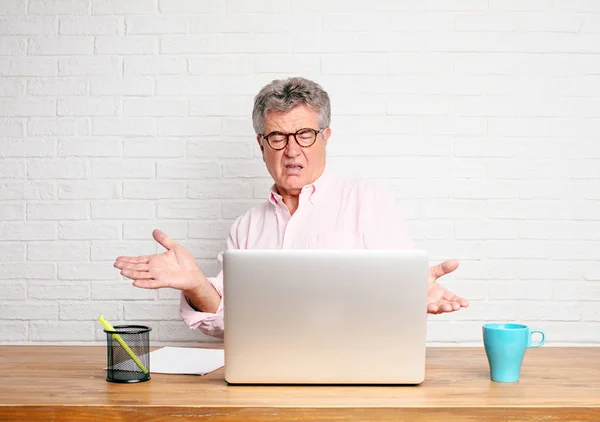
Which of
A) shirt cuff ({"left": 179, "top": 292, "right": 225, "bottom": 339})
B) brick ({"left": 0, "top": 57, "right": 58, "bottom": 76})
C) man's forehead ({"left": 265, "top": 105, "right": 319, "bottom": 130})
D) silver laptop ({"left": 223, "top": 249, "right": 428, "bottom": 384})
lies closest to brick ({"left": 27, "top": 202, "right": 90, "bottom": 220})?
brick ({"left": 0, "top": 57, "right": 58, "bottom": 76})

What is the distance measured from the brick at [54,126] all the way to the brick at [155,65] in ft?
1.04

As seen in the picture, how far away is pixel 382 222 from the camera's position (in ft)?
8.07

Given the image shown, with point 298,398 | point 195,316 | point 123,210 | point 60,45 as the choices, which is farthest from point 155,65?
point 298,398

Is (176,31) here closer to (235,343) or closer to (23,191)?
(23,191)

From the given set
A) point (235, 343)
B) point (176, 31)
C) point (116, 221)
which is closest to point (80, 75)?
point (176, 31)

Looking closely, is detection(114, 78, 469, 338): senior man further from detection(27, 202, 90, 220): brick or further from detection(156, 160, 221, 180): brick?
detection(27, 202, 90, 220): brick

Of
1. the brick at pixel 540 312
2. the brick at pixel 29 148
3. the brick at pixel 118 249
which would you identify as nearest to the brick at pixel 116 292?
the brick at pixel 118 249

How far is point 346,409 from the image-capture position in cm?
124

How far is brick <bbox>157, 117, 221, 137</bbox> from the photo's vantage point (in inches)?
115

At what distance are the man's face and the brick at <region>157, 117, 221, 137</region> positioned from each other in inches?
19.3

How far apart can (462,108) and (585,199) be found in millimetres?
648

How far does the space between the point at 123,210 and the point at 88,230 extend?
17cm

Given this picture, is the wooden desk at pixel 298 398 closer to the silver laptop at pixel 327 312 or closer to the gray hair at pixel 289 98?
the silver laptop at pixel 327 312

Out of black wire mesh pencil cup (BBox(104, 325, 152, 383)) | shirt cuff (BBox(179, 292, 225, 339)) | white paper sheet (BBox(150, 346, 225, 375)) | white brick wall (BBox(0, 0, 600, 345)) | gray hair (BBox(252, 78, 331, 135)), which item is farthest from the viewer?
white brick wall (BBox(0, 0, 600, 345))
